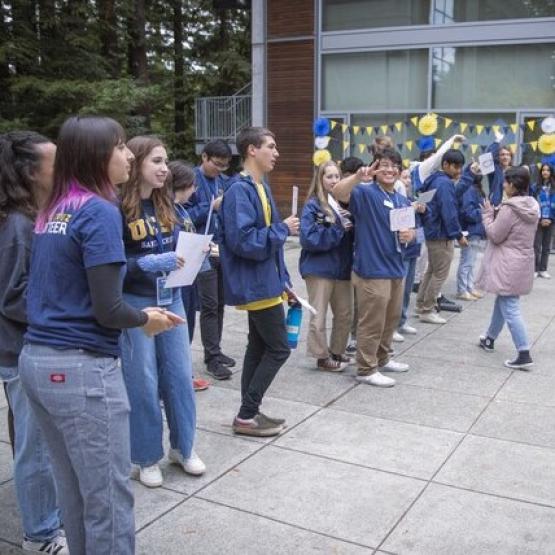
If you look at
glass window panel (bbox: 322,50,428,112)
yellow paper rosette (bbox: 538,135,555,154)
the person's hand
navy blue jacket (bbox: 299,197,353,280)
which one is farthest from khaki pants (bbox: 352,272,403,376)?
glass window panel (bbox: 322,50,428,112)

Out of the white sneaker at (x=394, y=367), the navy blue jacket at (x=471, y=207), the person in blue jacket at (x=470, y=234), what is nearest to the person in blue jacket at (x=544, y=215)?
the person in blue jacket at (x=470, y=234)

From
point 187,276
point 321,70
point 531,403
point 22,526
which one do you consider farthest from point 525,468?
point 321,70

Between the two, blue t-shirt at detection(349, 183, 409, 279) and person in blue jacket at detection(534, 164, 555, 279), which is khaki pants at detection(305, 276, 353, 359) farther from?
person in blue jacket at detection(534, 164, 555, 279)

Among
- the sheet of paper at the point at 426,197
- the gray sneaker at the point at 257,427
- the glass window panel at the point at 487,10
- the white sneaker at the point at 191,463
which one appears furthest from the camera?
the glass window panel at the point at 487,10

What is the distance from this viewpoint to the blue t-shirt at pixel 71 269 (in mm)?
2230

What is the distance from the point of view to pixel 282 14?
14781 millimetres

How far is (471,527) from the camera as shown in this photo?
129 inches

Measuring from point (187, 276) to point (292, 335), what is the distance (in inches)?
61.0

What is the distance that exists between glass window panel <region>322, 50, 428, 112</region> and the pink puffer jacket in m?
8.76

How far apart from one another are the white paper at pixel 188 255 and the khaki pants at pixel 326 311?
7.26 ft

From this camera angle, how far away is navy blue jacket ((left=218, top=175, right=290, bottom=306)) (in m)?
4.02

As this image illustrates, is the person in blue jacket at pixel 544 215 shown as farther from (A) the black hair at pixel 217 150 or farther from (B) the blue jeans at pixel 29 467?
(B) the blue jeans at pixel 29 467

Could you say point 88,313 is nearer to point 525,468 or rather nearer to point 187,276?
point 187,276

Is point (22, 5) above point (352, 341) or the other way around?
above
